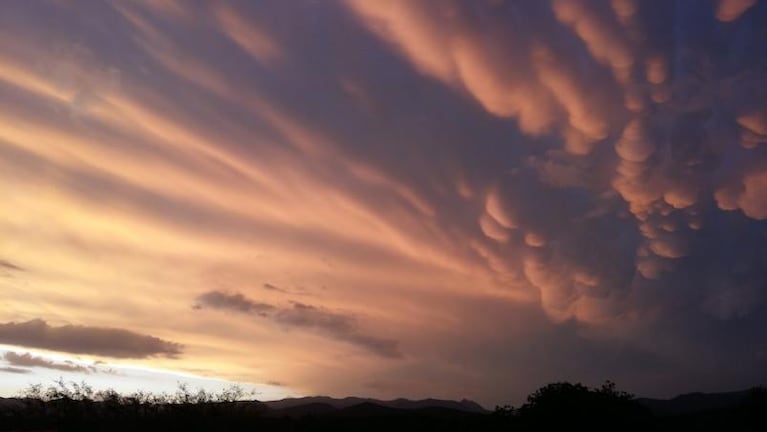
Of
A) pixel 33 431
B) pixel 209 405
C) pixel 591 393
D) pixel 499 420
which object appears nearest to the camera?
pixel 591 393

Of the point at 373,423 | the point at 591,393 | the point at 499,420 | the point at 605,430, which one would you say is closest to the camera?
the point at 605,430

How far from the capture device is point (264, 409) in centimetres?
6875

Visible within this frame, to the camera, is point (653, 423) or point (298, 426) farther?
point (298, 426)

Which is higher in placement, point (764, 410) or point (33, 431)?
point (764, 410)

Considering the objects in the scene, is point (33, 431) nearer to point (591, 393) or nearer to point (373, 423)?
point (373, 423)

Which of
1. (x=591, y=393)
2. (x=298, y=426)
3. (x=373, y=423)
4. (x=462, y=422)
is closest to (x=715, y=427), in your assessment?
(x=591, y=393)

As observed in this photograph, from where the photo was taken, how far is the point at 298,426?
5872 centimetres

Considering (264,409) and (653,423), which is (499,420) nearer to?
(653,423)

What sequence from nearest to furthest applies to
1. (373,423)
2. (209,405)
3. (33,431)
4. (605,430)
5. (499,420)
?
(605,430), (499,420), (33,431), (373,423), (209,405)

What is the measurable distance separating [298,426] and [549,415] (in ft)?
83.6

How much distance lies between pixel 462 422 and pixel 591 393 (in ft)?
49.0

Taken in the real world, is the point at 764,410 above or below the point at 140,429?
above

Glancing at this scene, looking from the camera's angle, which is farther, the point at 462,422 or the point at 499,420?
the point at 462,422

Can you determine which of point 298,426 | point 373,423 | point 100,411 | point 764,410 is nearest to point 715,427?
point 764,410
